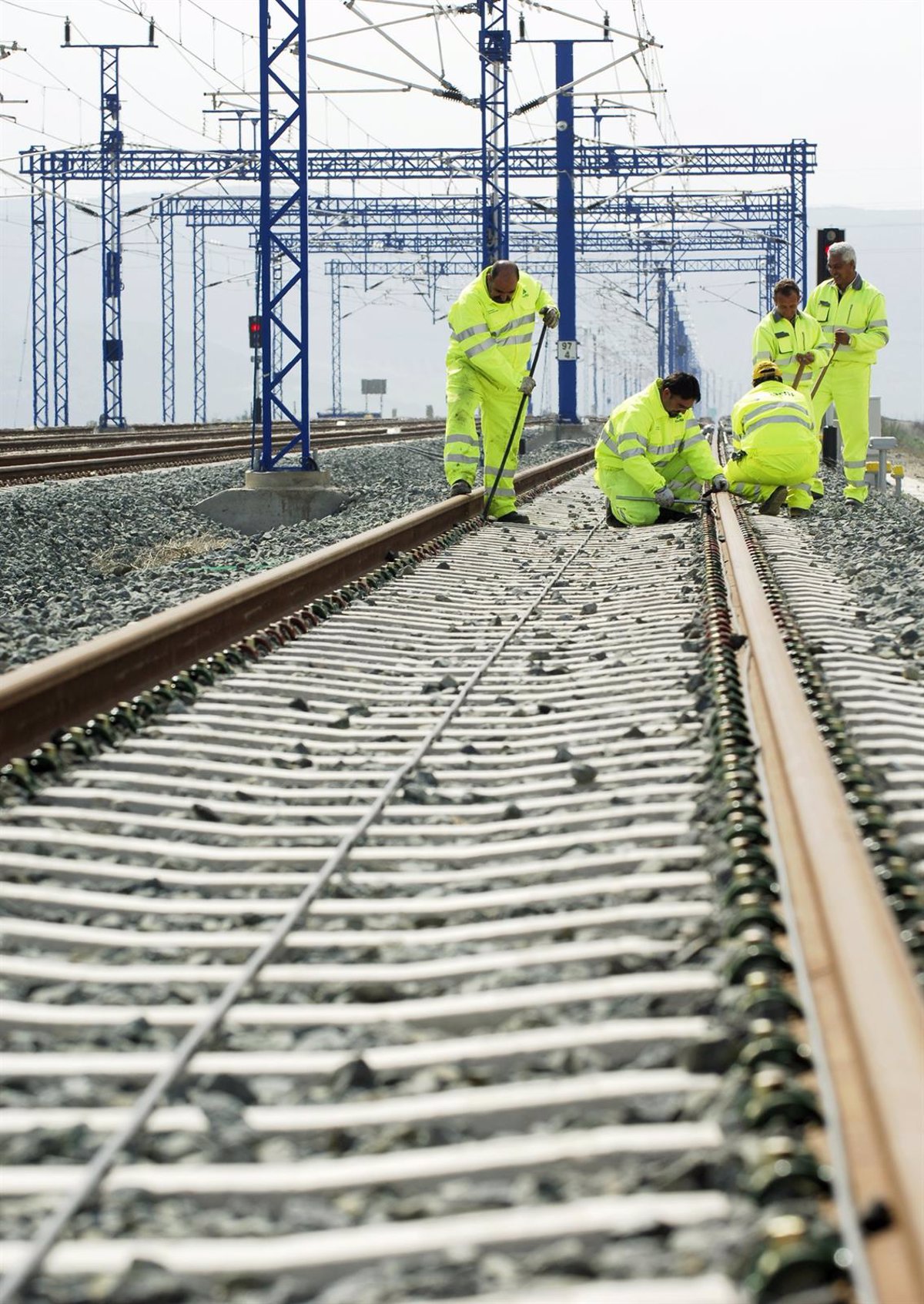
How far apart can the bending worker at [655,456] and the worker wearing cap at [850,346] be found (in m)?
2.47

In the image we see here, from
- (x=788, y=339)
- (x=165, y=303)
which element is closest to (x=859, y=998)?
(x=788, y=339)

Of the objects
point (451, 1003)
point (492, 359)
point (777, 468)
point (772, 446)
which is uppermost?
point (492, 359)

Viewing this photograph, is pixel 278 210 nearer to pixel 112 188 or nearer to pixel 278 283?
pixel 112 188

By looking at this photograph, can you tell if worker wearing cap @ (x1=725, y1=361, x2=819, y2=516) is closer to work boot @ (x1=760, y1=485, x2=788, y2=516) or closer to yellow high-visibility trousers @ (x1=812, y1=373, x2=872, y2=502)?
work boot @ (x1=760, y1=485, x2=788, y2=516)

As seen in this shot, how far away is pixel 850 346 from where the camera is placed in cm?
A: 1398

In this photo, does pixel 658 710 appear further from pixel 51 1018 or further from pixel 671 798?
pixel 51 1018

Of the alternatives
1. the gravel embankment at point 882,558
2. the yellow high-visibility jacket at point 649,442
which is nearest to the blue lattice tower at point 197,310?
the gravel embankment at point 882,558

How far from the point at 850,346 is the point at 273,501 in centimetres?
507

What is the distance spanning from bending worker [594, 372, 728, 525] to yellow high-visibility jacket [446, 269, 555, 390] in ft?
3.52

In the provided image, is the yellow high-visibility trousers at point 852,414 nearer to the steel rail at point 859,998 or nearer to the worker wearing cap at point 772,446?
the worker wearing cap at point 772,446

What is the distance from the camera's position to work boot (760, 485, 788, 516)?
12.7 metres

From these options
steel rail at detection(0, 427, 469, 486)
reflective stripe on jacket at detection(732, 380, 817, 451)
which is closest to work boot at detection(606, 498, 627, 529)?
reflective stripe on jacket at detection(732, 380, 817, 451)

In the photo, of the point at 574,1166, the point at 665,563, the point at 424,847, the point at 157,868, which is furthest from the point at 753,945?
the point at 665,563

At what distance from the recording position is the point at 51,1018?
3051 mm
